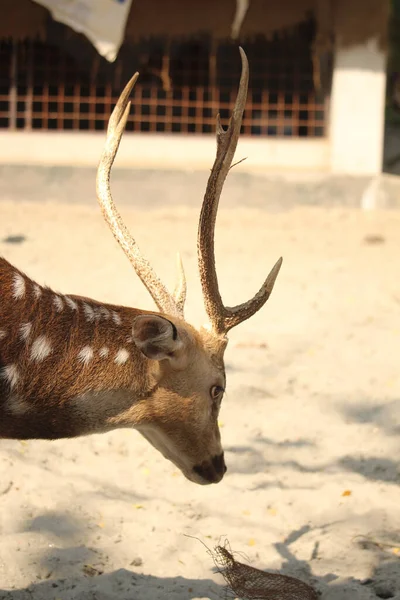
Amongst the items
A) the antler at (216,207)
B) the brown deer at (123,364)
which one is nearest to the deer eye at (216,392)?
the brown deer at (123,364)

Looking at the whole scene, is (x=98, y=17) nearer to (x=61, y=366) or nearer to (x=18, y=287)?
(x=18, y=287)

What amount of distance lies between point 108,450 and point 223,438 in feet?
1.88

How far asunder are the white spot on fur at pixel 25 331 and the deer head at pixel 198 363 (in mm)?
358

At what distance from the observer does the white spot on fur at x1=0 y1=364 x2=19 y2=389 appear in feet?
8.57

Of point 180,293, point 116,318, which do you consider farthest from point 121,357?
point 180,293

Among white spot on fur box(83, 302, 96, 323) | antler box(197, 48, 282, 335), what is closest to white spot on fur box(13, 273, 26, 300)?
white spot on fur box(83, 302, 96, 323)

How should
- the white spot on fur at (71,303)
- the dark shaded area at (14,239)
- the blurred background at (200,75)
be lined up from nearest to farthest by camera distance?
the white spot on fur at (71,303) < the dark shaded area at (14,239) < the blurred background at (200,75)

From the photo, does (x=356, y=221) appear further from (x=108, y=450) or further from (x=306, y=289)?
(x=108, y=450)

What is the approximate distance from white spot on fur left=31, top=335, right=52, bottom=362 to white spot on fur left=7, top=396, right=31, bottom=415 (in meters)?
0.13

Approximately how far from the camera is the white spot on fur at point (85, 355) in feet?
8.91

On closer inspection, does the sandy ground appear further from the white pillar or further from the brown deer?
the white pillar

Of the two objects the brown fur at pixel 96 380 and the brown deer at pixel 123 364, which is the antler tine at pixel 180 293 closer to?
the brown deer at pixel 123 364

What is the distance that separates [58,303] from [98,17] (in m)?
5.60

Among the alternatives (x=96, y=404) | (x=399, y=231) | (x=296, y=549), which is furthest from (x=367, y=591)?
(x=399, y=231)
